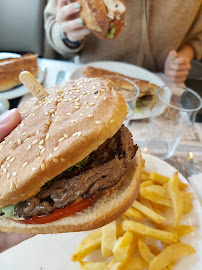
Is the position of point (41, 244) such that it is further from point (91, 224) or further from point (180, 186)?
point (180, 186)

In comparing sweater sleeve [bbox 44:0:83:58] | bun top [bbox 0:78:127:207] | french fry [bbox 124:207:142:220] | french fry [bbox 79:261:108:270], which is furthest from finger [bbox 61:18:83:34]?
french fry [bbox 79:261:108:270]

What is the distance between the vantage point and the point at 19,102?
9.62 ft

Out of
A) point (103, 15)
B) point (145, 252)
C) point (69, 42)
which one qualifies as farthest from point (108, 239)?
point (69, 42)

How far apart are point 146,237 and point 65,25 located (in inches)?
98.2

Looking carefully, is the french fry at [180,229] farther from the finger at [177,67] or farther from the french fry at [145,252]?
the finger at [177,67]

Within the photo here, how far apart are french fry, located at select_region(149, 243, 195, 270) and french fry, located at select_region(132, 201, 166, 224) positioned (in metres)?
0.17

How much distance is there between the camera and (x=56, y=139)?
1188 mm

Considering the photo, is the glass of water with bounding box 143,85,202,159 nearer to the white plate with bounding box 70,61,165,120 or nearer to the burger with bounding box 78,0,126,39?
the white plate with bounding box 70,61,165,120

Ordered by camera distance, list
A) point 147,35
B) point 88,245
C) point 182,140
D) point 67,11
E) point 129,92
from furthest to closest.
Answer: point 147,35 < point 67,11 < point 182,140 < point 129,92 < point 88,245

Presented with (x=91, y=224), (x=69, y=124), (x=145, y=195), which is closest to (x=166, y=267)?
(x=145, y=195)

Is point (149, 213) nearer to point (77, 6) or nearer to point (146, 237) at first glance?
point (146, 237)

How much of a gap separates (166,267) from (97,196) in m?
0.65

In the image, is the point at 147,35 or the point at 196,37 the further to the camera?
the point at 196,37

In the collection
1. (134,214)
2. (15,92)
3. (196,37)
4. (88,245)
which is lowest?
(88,245)
